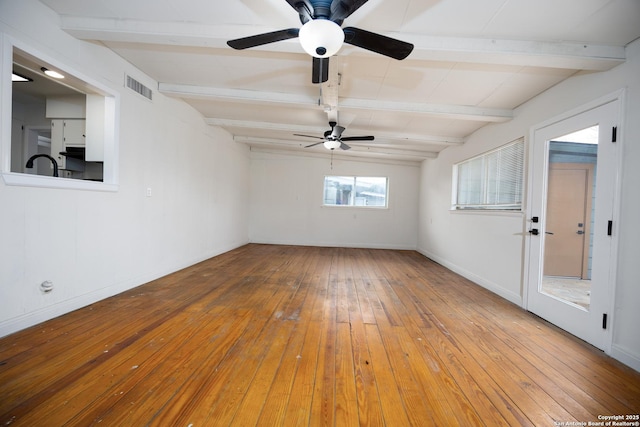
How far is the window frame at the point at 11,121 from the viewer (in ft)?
6.48

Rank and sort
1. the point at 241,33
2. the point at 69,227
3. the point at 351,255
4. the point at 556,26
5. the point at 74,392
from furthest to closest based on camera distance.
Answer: the point at 351,255
the point at 69,227
the point at 241,33
the point at 556,26
the point at 74,392

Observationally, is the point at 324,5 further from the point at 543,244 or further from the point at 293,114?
the point at 543,244

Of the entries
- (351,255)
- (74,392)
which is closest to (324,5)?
(74,392)

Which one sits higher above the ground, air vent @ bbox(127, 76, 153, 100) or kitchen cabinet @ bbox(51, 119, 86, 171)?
air vent @ bbox(127, 76, 153, 100)

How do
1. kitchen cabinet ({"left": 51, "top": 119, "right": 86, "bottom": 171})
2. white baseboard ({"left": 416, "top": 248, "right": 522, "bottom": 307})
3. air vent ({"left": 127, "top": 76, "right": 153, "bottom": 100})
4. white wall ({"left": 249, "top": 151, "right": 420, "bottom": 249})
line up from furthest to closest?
white wall ({"left": 249, "top": 151, "right": 420, "bottom": 249}) < kitchen cabinet ({"left": 51, "top": 119, "right": 86, "bottom": 171}) < white baseboard ({"left": 416, "top": 248, "right": 522, "bottom": 307}) < air vent ({"left": 127, "top": 76, "right": 153, "bottom": 100})

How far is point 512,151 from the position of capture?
368cm

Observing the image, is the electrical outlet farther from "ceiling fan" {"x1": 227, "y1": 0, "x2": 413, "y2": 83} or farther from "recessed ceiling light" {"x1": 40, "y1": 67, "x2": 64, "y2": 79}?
"ceiling fan" {"x1": 227, "y1": 0, "x2": 413, "y2": 83}

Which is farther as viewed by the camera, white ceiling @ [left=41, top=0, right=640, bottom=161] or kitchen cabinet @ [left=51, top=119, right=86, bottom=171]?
kitchen cabinet @ [left=51, top=119, right=86, bottom=171]

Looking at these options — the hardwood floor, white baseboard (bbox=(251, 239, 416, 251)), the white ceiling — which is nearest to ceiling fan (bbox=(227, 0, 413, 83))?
the white ceiling

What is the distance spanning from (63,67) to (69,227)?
149cm

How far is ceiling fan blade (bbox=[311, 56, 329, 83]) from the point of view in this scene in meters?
2.25

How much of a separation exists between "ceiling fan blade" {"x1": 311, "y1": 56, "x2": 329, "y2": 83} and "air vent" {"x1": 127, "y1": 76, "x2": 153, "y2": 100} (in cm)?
238

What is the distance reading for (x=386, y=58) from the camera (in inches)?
102

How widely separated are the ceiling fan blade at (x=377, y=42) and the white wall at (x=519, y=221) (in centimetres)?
188
